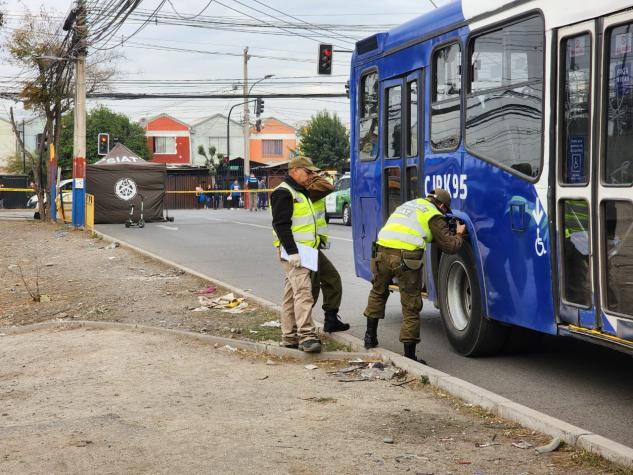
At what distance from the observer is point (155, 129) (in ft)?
328

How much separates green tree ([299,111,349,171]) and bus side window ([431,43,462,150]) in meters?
83.2

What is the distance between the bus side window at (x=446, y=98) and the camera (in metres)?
8.91

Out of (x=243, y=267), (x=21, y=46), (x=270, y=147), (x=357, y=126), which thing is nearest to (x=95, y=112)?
(x=270, y=147)

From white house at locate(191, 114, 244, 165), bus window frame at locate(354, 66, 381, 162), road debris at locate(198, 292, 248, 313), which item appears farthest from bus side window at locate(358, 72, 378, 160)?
white house at locate(191, 114, 244, 165)

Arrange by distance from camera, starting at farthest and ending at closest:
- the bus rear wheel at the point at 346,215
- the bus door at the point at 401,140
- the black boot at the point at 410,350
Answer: the bus rear wheel at the point at 346,215 → the bus door at the point at 401,140 → the black boot at the point at 410,350

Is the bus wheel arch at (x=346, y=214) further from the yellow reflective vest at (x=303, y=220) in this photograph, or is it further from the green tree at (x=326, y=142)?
the green tree at (x=326, y=142)

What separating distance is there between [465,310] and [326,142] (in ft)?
279

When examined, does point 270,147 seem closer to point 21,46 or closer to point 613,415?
point 21,46

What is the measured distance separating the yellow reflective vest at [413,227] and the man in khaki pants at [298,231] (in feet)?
2.76

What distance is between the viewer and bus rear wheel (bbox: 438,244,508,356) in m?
8.64

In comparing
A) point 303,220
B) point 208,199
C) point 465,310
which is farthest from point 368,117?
point 208,199

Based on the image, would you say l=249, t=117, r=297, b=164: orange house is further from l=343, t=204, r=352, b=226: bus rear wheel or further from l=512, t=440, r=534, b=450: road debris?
l=512, t=440, r=534, b=450: road debris

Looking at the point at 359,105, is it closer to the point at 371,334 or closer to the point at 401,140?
the point at 401,140

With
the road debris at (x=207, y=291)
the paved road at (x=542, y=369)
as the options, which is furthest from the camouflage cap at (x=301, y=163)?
the road debris at (x=207, y=291)
